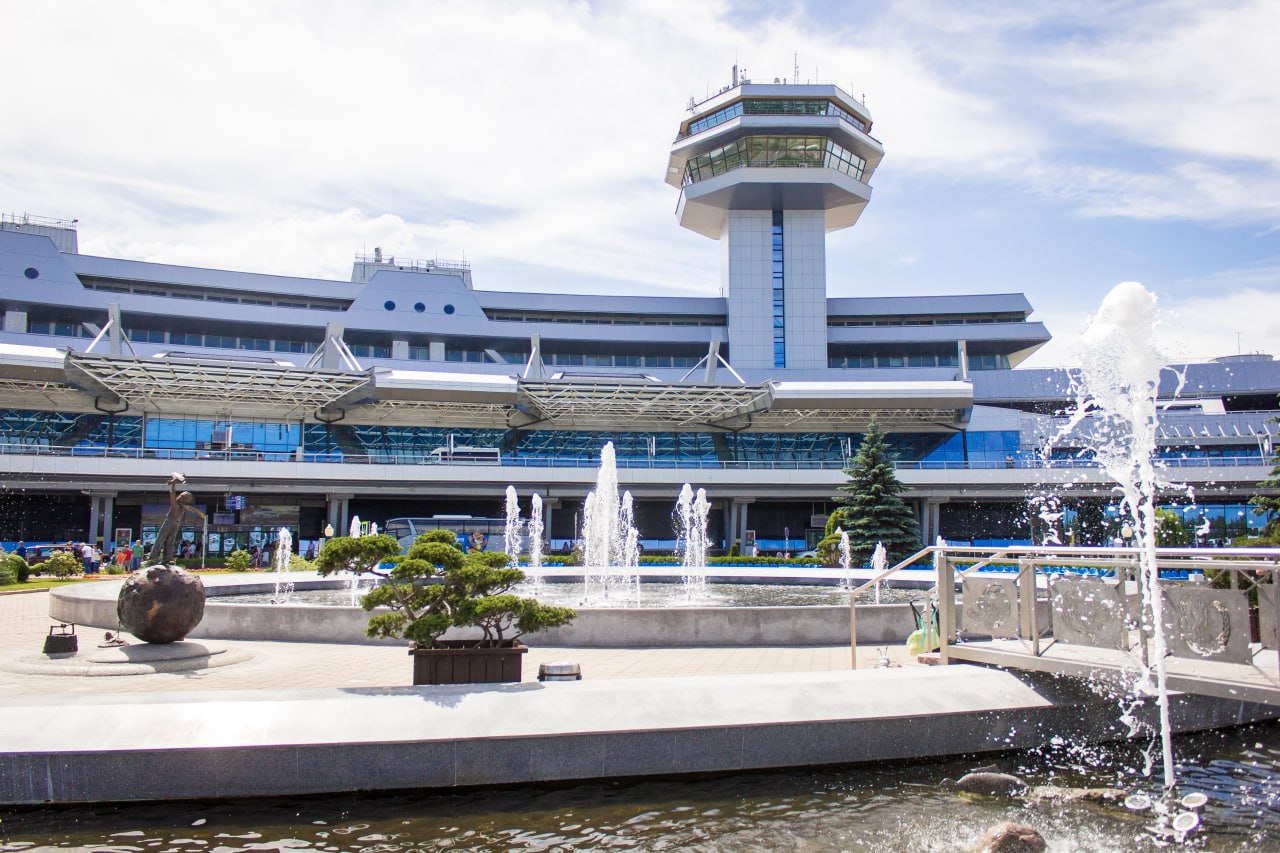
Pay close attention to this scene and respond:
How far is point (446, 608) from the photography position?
32.9 feet

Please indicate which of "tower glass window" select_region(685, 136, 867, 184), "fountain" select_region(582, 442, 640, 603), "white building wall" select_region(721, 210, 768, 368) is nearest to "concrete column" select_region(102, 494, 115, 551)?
"fountain" select_region(582, 442, 640, 603)

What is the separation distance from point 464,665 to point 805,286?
56.4 meters

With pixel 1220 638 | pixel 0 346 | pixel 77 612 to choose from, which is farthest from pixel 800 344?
pixel 1220 638

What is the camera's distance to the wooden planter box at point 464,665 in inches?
376

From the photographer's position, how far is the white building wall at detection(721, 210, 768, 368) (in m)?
62.4

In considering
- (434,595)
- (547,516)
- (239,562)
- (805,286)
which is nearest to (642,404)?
(547,516)

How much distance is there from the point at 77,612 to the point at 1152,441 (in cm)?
1702

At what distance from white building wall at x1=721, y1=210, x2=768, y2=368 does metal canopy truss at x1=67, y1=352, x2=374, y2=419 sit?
91.0ft

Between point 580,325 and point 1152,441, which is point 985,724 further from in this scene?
point 580,325

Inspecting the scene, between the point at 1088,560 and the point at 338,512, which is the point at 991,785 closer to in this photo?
the point at 1088,560

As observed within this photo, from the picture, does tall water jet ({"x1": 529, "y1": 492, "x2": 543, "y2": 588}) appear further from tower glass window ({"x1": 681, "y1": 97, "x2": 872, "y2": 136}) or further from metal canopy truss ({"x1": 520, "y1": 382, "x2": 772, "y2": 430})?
tower glass window ({"x1": 681, "y1": 97, "x2": 872, "y2": 136})

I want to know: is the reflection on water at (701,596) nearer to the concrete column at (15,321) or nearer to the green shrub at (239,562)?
the green shrub at (239,562)

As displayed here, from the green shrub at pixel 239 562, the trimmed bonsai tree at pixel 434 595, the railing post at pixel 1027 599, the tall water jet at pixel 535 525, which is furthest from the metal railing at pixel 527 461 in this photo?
the railing post at pixel 1027 599

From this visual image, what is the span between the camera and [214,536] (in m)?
41.9
